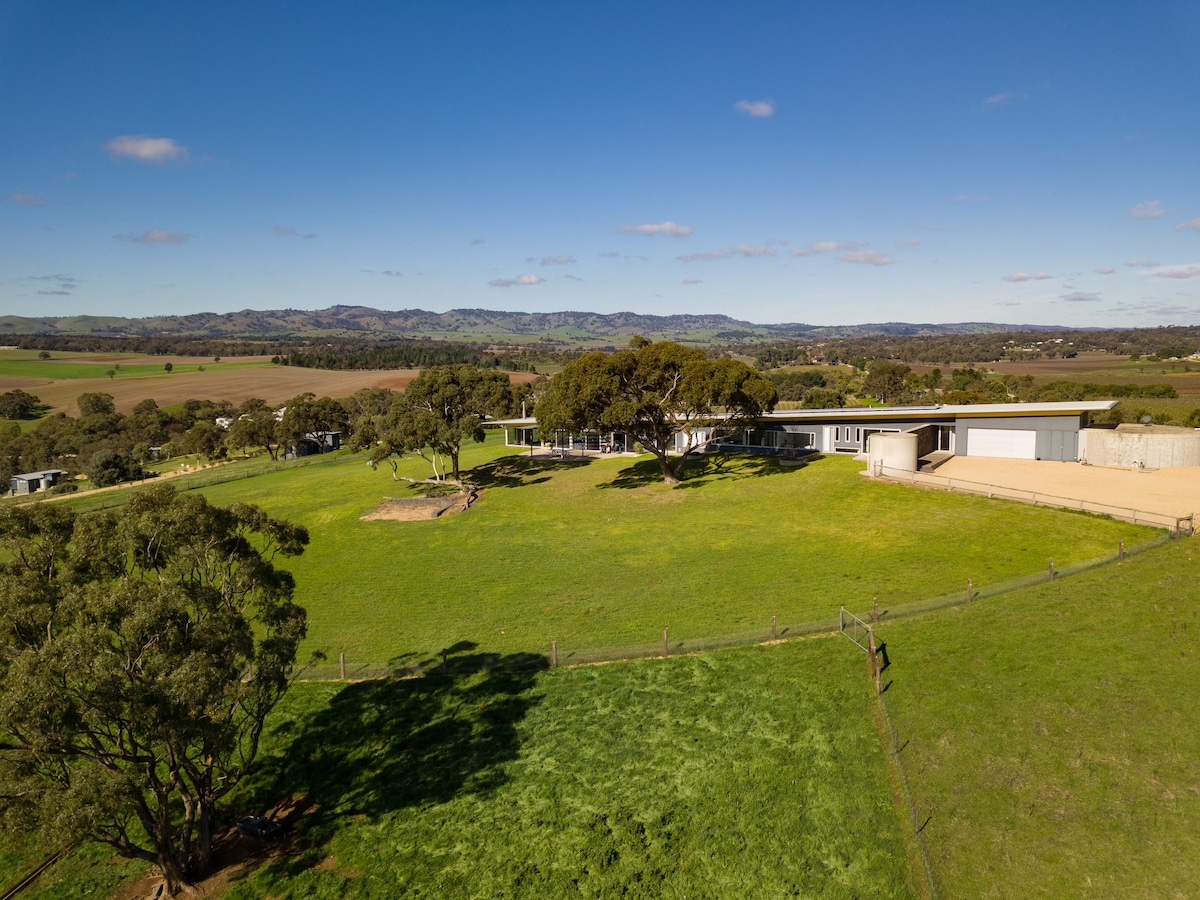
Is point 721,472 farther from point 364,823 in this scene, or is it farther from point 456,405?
point 364,823

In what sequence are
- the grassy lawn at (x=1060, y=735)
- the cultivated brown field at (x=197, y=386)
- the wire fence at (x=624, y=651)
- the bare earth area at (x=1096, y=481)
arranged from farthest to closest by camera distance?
the cultivated brown field at (x=197, y=386) → the bare earth area at (x=1096, y=481) → the wire fence at (x=624, y=651) → the grassy lawn at (x=1060, y=735)

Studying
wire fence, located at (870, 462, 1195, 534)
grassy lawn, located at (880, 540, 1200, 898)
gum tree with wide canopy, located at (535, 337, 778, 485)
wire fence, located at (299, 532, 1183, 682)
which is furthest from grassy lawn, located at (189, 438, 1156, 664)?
gum tree with wide canopy, located at (535, 337, 778, 485)

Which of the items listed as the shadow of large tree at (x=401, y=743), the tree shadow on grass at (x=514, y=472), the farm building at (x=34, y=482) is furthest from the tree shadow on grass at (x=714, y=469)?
the farm building at (x=34, y=482)

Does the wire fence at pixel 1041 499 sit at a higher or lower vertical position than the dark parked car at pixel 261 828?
higher

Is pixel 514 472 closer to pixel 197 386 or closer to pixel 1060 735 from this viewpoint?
pixel 1060 735

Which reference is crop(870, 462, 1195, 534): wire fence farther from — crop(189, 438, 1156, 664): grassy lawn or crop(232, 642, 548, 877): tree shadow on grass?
crop(232, 642, 548, 877): tree shadow on grass

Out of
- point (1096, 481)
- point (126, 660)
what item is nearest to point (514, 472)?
point (1096, 481)

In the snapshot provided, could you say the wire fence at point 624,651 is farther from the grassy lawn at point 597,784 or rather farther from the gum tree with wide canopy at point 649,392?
the gum tree with wide canopy at point 649,392
